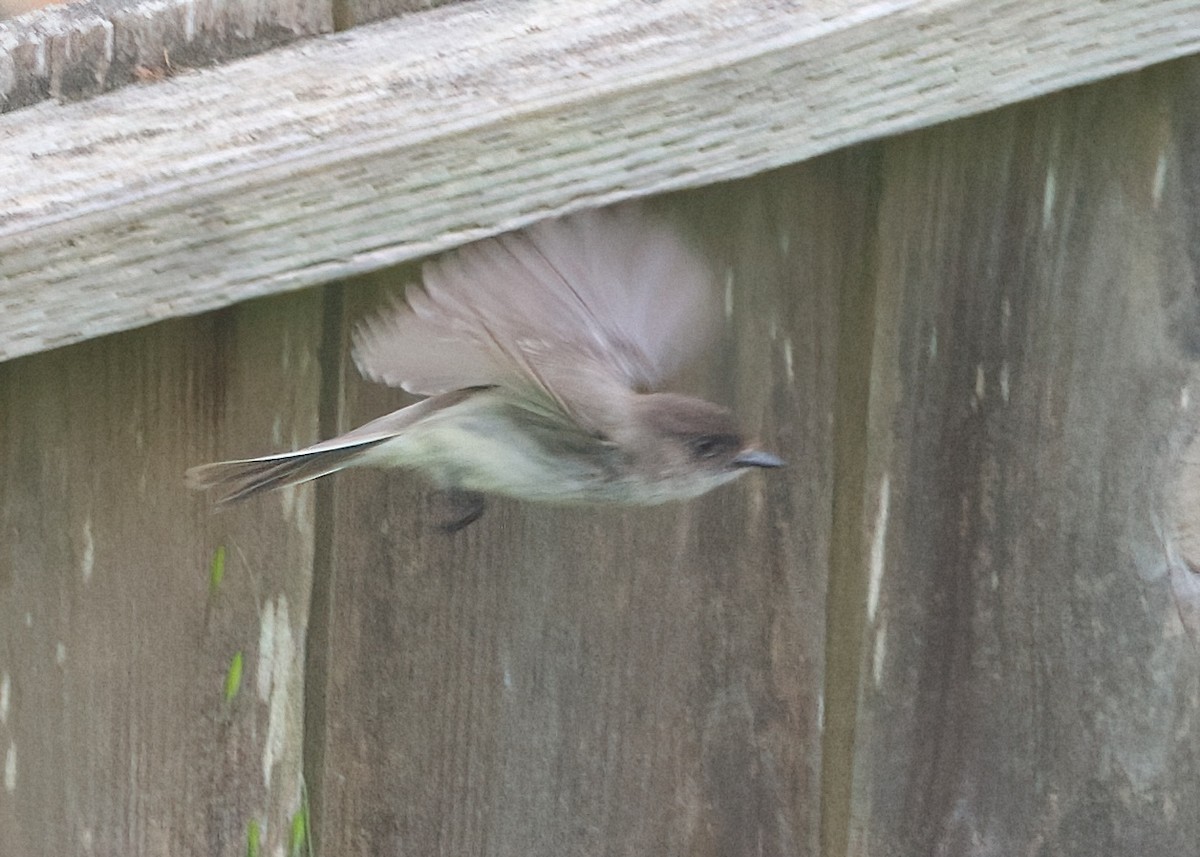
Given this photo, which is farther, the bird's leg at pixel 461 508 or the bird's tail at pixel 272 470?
the bird's leg at pixel 461 508

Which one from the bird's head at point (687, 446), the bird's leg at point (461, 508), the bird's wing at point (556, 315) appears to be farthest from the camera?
the bird's leg at point (461, 508)

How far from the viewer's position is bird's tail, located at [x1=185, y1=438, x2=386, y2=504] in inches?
58.1

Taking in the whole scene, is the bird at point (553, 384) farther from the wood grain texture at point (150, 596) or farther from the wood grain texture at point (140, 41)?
the wood grain texture at point (140, 41)

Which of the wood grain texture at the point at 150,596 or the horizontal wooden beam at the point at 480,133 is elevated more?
the horizontal wooden beam at the point at 480,133

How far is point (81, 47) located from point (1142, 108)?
104cm

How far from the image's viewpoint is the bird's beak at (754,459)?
59.2 inches

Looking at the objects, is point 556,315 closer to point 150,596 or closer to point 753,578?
point 753,578

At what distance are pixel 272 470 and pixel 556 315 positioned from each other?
310mm

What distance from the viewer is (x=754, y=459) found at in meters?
1.51

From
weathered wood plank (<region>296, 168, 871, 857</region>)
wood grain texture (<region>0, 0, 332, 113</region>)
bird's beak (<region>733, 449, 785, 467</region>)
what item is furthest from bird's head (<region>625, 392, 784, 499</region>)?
wood grain texture (<region>0, 0, 332, 113</region>)

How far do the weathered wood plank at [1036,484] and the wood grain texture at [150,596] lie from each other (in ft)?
2.05

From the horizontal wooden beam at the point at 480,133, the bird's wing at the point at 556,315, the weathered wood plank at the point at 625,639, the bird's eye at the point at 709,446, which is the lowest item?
the weathered wood plank at the point at 625,639

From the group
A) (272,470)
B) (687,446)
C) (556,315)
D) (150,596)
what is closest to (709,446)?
(687,446)

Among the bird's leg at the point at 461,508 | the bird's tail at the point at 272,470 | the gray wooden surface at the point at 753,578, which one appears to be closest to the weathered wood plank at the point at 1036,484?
the gray wooden surface at the point at 753,578
